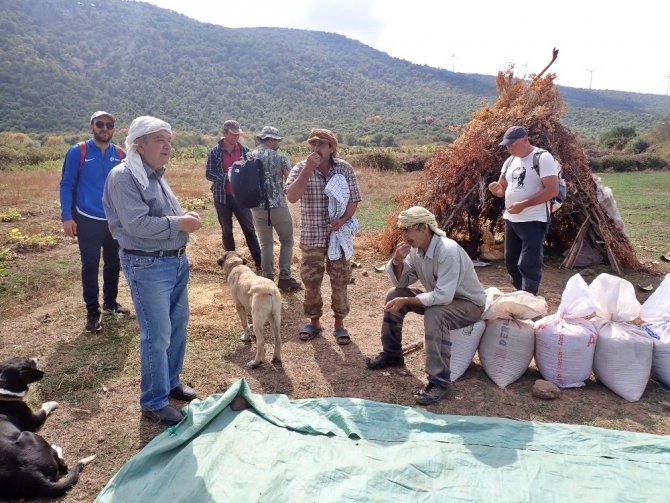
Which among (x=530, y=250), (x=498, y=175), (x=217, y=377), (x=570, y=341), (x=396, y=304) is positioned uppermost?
(x=498, y=175)

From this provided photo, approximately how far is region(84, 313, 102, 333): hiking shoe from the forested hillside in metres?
44.4

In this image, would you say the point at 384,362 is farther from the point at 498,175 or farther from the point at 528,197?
the point at 498,175

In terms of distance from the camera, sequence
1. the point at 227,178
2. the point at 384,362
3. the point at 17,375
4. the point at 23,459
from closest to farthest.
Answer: the point at 23,459 → the point at 17,375 → the point at 384,362 → the point at 227,178

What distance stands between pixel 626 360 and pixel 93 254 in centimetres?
497

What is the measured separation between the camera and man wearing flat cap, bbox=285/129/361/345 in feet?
13.8

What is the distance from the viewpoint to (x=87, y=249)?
4.71 metres

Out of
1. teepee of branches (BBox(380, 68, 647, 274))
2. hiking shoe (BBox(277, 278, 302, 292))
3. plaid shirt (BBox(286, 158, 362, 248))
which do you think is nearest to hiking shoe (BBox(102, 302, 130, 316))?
hiking shoe (BBox(277, 278, 302, 292))

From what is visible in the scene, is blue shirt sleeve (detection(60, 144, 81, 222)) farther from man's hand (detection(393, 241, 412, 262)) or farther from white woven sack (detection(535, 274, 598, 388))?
white woven sack (detection(535, 274, 598, 388))

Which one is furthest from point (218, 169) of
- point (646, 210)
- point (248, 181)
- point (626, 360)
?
point (646, 210)

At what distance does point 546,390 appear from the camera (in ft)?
11.9

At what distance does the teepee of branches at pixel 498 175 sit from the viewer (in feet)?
23.5

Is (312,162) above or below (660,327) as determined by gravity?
above

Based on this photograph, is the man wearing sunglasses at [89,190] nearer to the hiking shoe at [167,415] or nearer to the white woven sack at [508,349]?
the hiking shoe at [167,415]

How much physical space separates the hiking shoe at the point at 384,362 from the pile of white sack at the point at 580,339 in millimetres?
506
